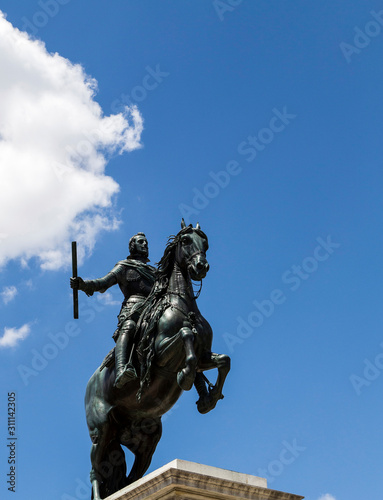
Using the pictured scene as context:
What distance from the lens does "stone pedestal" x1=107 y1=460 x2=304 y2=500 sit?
33.6 ft

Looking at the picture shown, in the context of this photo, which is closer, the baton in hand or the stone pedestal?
the stone pedestal

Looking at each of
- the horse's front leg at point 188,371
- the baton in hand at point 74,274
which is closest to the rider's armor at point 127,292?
the baton in hand at point 74,274

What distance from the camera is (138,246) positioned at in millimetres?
15008

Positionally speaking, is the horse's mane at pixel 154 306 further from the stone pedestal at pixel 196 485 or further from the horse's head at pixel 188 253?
the stone pedestal at pixel 196 485

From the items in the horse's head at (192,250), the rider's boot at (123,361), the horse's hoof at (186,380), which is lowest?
the horse's hoof at (186,380)

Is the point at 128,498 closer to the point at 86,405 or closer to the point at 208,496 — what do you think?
the point at 208,496

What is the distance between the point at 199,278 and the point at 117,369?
1.86 m

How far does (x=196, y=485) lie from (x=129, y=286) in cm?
486

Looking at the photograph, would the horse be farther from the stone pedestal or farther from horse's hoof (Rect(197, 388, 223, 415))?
the stone pedestal

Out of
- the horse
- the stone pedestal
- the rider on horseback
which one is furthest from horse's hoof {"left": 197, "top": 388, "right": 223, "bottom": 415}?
the stone pedestal

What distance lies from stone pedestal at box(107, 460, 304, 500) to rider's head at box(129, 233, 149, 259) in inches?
197

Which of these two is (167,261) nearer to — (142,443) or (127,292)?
(127,292)

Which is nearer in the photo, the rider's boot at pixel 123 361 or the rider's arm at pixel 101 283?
the rider's boot at pixel 123 361

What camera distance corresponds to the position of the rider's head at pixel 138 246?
1501 cm
